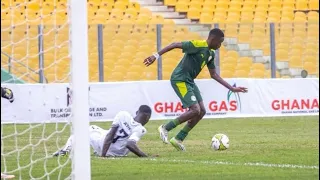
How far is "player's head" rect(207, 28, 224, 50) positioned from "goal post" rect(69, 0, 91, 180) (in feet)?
22.1

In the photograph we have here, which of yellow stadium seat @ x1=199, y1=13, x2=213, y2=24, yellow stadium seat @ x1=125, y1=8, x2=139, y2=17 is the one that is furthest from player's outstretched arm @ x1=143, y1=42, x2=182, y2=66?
yellow stadium seat @ x1=199, y1=13, x2=213, y2=24

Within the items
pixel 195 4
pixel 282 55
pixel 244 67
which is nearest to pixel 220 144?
pixel 282 55

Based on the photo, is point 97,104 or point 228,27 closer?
point 97,104

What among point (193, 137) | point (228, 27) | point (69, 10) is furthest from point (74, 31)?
point (228, 27)

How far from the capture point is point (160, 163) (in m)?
12.2

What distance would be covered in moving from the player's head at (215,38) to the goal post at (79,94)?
6.73m

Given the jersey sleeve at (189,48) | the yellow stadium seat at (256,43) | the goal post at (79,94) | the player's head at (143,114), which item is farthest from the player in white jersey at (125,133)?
the yellow stadium seat at (256,43)

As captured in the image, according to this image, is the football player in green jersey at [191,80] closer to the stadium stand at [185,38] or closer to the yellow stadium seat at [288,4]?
the stadium stand at [185,38]

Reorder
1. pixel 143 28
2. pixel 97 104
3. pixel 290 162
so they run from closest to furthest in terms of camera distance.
Answer: 1. pixel 290 162
2. pixel 97 104
3. pixel 143 28

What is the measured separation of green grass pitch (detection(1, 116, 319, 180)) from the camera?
10641 mm

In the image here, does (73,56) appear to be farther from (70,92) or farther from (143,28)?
(143,28)

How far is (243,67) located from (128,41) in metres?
3.72

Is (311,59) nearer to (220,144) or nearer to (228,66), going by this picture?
(228,66)

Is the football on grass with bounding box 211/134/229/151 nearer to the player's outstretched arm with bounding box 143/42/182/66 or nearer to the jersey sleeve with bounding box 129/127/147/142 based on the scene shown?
the player's outstretched arm with bounding box 143/42/182/66
